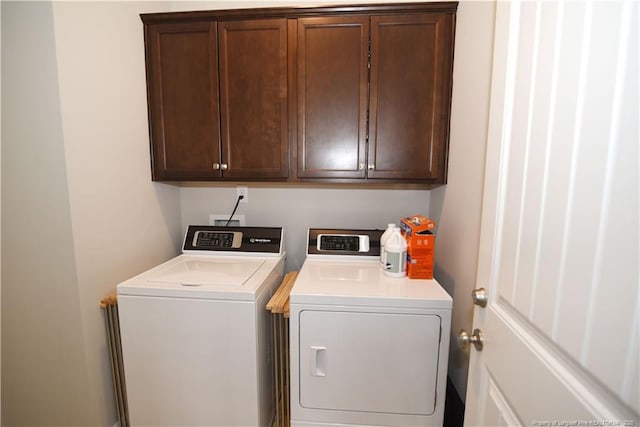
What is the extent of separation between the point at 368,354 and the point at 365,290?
0.28 meters

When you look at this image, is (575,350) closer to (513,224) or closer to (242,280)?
(513,224)

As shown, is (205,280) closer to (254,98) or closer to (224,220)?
(224,220)

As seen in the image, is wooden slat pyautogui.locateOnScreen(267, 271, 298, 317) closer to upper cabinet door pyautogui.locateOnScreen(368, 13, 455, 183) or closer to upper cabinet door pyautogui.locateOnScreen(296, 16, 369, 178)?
upper cabinet door pyautogui.locateOnScreen(296, 16, 369, 178)

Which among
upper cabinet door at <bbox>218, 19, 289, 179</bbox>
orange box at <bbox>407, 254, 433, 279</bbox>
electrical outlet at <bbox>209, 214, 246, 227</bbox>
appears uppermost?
upper cabinet door at <bbox>218, 19, 289, 179</bbox>

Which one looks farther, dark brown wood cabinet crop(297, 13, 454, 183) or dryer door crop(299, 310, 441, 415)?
dark brown wood cabinet crop(297, 13, 454, 183)

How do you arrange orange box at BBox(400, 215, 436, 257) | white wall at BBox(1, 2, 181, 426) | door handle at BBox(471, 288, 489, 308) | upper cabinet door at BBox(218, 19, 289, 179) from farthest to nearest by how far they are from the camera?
upper cabinet door at BBox(218, 19, 289, 179)
orange box at BBox(400, 215, 436, 257)
white wall at BBox(1, 2, 181, 426)
door handle at BBox(471, 288, 489, 308)

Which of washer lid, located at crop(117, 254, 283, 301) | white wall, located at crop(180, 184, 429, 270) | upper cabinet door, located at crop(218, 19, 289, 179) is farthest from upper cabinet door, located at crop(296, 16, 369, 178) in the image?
washer lid, located at crop(117, 254, 283, 301)

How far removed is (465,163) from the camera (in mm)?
1330

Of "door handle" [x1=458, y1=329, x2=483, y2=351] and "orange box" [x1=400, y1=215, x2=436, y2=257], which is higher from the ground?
"orange box" [x1=400, y1=215, x2=436, y2=257]

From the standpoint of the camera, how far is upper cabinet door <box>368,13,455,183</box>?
4.71 ft

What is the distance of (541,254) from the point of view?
61cm

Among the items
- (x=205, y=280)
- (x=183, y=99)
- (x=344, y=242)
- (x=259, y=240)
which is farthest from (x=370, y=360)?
(x=183, y=99)

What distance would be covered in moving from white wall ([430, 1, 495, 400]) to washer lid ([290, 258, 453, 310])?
0.21 m

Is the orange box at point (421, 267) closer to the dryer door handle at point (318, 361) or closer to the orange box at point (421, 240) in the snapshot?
the orange box at point (421, 240)
